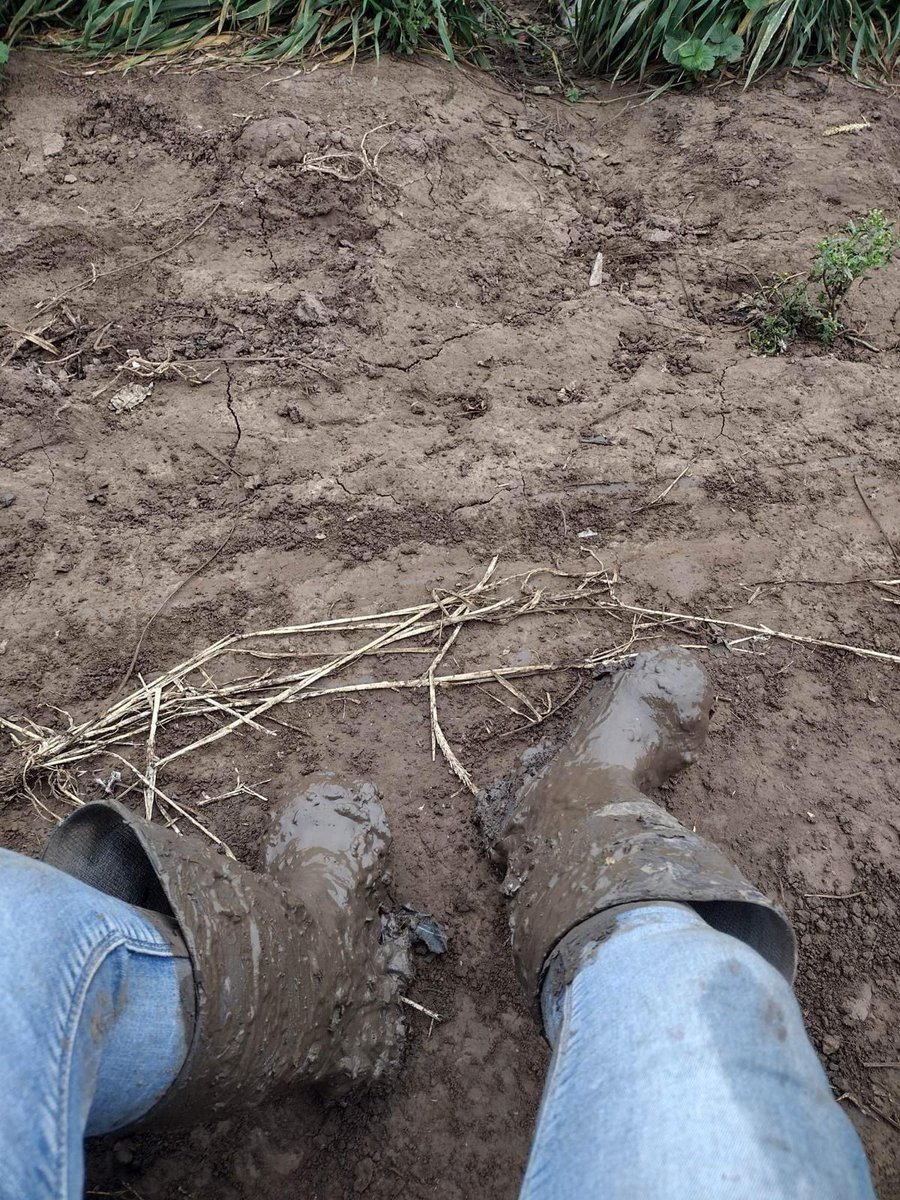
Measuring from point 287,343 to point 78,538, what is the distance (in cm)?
91

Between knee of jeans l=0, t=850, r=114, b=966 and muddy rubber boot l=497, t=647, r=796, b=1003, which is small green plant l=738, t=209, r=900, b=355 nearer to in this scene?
muddy rubber boot l=497, t=647, r=796, b=1003

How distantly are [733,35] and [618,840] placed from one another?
137 inches

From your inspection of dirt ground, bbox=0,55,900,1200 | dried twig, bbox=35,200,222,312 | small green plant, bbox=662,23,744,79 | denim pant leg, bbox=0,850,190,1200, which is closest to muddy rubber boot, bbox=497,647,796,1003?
dirt ground, bbox=0,55,900,1200

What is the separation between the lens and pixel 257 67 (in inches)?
129

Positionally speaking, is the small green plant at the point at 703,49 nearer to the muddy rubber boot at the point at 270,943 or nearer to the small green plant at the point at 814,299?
the small green plant at the point at 814,299

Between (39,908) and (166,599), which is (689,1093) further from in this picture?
(166,599)

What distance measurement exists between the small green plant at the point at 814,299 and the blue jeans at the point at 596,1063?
216 cm

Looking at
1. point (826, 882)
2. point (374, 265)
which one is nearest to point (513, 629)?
point (826, 882)

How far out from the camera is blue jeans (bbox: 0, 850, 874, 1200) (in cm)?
91

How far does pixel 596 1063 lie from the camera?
3.59 ft

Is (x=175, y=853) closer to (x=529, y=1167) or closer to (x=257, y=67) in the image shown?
(x=529, y=1167)

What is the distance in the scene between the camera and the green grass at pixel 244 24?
328 centimetres

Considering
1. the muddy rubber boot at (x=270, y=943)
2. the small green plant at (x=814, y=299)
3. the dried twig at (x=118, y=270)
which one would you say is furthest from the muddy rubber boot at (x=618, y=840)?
the dried twig at (x=118, y=270)

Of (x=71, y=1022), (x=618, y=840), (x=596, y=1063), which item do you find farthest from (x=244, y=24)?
(x=596, y=1063)
